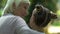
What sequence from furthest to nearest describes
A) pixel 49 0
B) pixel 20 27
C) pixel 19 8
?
1. pixel 49 0
2. pixel 19 8
3. pixel 20 27

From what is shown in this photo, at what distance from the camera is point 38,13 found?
3.76ft

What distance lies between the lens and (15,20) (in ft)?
2.63

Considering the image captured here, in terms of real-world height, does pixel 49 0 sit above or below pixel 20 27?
above

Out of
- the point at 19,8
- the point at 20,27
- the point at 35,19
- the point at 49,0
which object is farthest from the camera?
the point at 49,0

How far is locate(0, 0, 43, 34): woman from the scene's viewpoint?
0.78 meters

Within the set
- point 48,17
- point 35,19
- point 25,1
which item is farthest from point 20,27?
point 48,17

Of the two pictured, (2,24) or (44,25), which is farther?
(44,25)

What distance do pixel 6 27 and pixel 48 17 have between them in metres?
0.45

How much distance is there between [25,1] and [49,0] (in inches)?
24.1

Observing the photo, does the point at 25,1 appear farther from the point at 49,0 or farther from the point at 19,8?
the point at 49,0

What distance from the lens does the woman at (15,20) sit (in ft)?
2.57

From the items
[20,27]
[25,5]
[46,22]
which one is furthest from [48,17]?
[20,27]

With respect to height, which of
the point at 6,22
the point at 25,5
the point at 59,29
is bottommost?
the point at 59,29

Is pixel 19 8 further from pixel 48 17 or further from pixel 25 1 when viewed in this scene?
pixel 48 17
